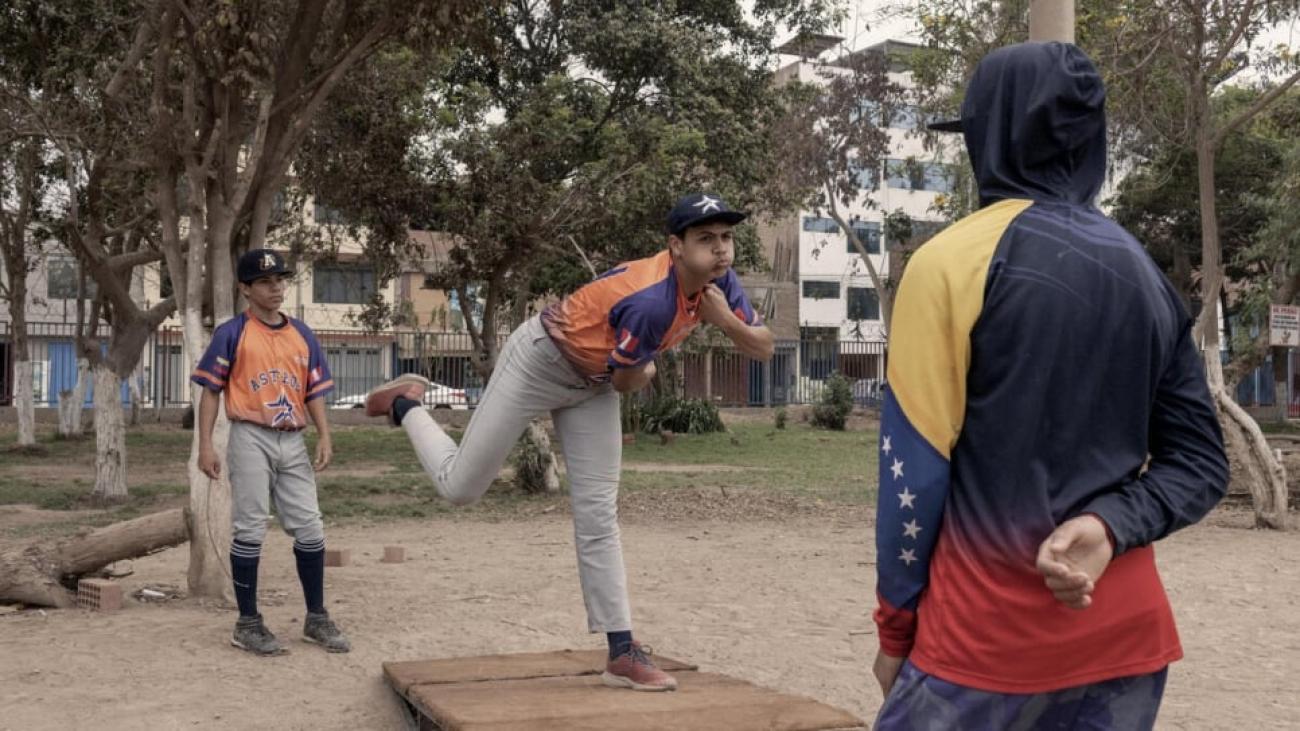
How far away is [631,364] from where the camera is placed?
15.6 ft

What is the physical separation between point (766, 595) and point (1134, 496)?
6.88m

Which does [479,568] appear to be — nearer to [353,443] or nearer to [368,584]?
[368,584]

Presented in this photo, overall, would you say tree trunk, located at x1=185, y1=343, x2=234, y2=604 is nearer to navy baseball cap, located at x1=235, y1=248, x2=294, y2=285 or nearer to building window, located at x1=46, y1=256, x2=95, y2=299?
navy baseball cap, located at x1=235, y1=248, x2=294, y2=285

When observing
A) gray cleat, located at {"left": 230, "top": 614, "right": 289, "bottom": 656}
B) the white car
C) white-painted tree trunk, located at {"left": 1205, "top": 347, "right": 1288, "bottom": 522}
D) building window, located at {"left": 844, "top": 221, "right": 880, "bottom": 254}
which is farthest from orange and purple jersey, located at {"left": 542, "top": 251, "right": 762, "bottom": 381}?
building window, located at {"left": 844, "top": 221, "right": 880, "bottom": 254}

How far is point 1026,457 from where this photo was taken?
222 cm

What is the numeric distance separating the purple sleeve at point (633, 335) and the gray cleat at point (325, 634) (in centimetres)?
278

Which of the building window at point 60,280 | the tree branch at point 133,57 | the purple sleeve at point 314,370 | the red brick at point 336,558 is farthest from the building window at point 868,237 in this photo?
the purple sleeve at point 314,370

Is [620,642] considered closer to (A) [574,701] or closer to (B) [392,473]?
(A) [574,701]

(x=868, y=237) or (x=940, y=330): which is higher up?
(x=868, y=237)

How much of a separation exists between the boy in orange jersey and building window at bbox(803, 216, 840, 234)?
4504 centimetres

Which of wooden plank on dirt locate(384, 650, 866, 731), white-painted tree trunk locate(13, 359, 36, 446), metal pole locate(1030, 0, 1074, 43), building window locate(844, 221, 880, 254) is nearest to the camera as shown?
wooden plank on dirt locate(384, 650, 866, 731)

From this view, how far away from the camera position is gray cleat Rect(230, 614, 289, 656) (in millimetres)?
6504

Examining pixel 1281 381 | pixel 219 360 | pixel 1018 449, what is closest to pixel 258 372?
pixel 219 360

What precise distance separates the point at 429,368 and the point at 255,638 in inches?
1074
